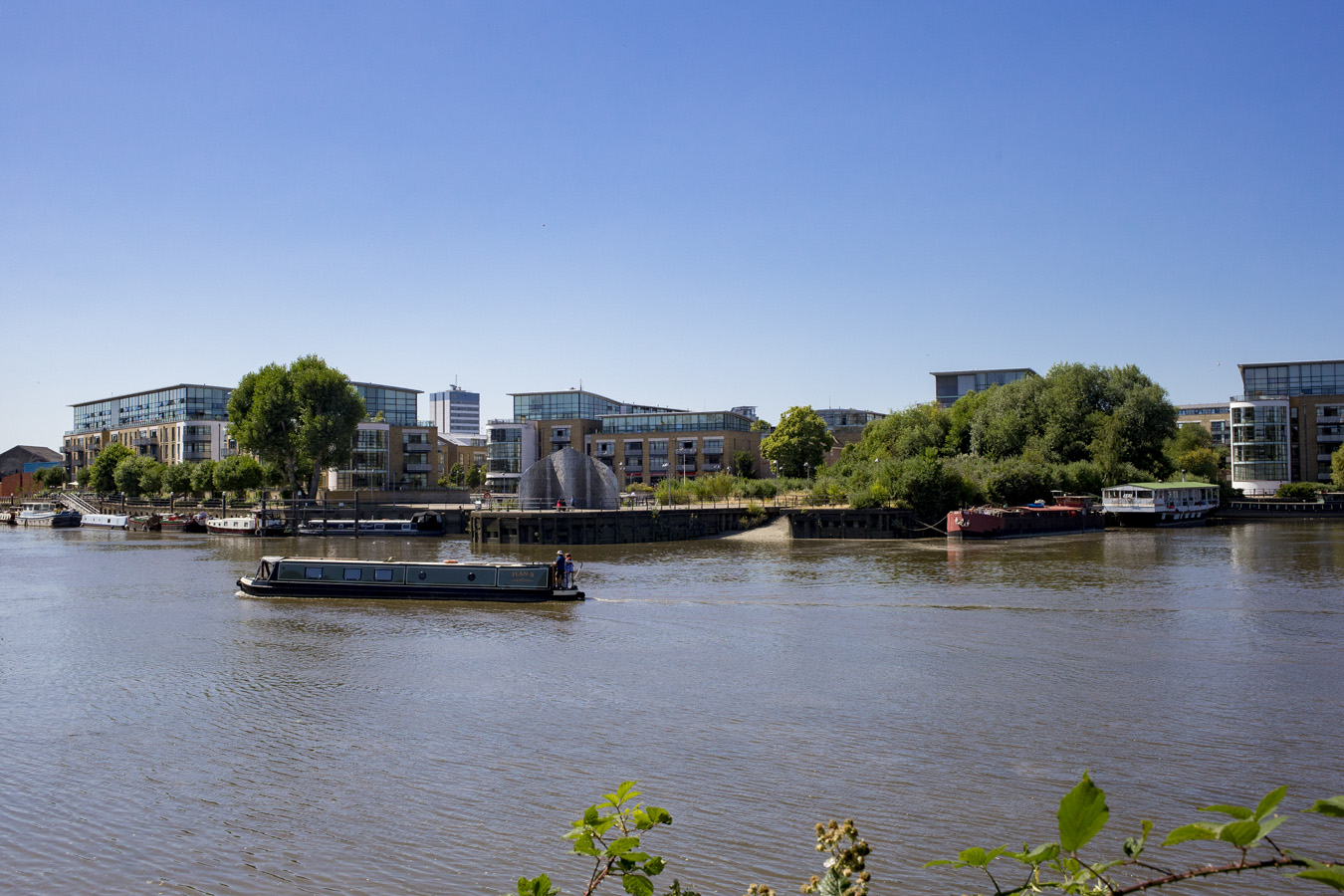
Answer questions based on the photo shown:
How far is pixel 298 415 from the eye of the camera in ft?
294

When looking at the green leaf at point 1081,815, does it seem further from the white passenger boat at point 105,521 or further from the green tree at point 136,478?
the green tree at point 136,478

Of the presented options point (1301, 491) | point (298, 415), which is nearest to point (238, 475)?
point (298, 415)

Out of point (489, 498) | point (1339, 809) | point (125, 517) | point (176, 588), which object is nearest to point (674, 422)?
point (489, 498)

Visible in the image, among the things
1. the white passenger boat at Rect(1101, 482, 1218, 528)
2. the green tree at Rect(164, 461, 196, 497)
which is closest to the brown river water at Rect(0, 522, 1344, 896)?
the white passenger boat at Rect(1101, 482, 1218, 528)

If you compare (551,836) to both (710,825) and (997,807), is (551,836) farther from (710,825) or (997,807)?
(997,807)

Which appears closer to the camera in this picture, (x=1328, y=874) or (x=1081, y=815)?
(x=1328, y=874)

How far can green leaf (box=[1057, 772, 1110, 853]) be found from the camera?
9.59 ft

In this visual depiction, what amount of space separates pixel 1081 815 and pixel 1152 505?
78.7 metres

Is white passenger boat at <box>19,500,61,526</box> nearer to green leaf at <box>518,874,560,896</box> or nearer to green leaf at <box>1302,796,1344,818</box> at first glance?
green leaf at <box>518,874,560,896</box>

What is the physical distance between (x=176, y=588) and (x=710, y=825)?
35.3 meters

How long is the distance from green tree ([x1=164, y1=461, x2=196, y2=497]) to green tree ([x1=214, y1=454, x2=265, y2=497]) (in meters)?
9.54

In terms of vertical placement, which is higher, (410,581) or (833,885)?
(833,885)

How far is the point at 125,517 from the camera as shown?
303ft

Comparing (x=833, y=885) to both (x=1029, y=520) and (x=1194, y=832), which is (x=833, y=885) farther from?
(x=1029, y=520)
